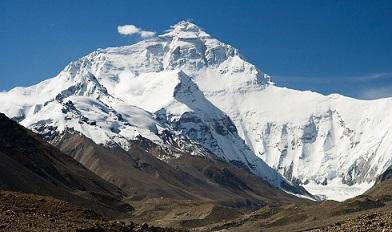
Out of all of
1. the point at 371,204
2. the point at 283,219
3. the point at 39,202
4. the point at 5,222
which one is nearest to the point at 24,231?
the point at 5,222

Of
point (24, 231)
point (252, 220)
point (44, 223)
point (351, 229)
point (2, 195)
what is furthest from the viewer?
point (252, 220)

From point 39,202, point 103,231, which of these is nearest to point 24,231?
point 103,231

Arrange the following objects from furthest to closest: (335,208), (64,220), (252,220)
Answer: (252,220) < (335,208) < (64,220)

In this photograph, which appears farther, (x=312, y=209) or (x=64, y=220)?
(x=312, y=209)

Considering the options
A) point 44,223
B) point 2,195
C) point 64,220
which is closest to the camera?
point 44,223

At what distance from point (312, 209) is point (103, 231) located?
113994 millimetres

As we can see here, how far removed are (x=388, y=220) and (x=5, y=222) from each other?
27.5 meters

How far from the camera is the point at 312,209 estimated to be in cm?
16812

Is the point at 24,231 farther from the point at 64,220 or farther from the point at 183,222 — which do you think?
the point at 183,222

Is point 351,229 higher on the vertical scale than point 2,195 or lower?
lower

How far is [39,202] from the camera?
71.2m

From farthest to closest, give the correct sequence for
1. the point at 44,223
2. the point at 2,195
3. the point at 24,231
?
the point at 2,195, the point at 44,223, the point at 24,231

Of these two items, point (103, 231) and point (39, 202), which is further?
point (39, 202)

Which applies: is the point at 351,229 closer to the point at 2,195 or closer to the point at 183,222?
the point at 2,195
